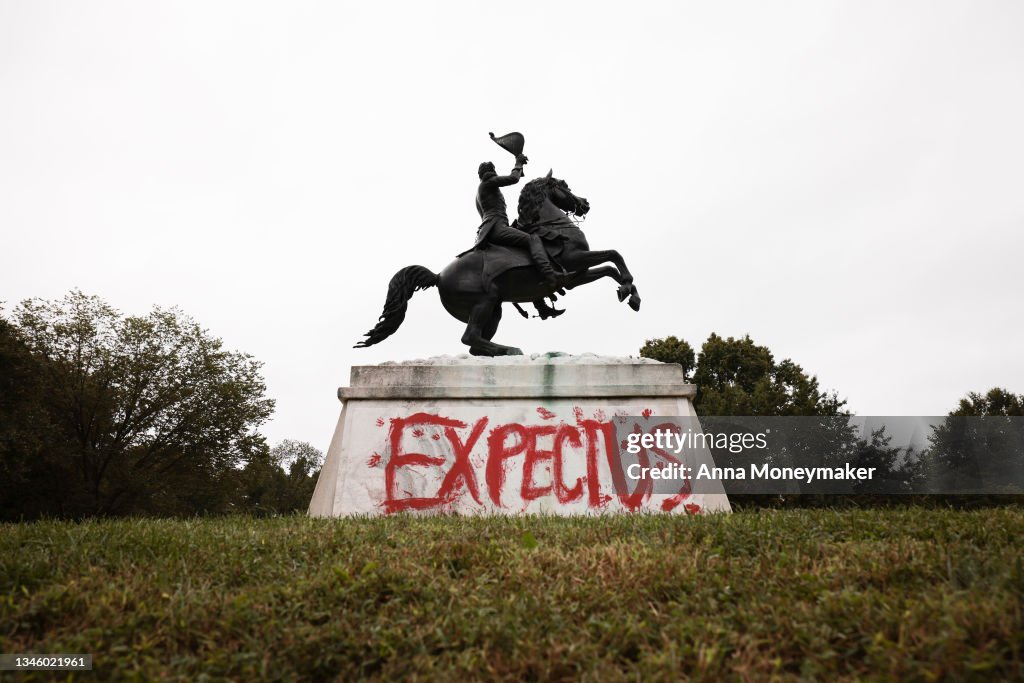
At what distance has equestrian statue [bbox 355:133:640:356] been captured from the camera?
358 inches

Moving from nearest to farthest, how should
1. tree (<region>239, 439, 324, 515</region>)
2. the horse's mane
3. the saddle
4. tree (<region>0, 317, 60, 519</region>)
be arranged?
1. the saddle
2. the horse's mane
3. tree (<region>0, 317, 60, 519</region>)
4. tree (<region>239, 439, 324, 515</region>)

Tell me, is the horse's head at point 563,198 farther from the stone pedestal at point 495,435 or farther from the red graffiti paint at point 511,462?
the red graffiti paint at point 511,462

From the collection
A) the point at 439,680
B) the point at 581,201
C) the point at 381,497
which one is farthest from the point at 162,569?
the point at 581,201

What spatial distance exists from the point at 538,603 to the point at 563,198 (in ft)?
23.7

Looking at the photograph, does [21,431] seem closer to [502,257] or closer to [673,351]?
[502,257]

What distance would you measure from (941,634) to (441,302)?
23.8ft

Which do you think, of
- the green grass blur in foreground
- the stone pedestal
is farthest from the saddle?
the green grass blur in foreground

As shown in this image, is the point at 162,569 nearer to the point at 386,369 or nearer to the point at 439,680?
the point at 439,680

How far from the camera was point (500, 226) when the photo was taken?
932 cm

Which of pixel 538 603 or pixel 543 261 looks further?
pixel 543 261

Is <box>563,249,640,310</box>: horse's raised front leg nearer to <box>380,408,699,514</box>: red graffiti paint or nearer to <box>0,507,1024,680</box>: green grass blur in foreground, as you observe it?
<box>380,408,699,514</box>: red graffiti paint

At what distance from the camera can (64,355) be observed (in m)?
24.9

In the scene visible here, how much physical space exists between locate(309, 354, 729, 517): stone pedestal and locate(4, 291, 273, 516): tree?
1883cm

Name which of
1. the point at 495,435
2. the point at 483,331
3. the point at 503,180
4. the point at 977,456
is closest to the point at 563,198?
the point at 503,180
